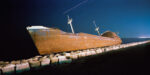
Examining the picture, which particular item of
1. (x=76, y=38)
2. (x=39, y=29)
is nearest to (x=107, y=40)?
(x=76, y=38)

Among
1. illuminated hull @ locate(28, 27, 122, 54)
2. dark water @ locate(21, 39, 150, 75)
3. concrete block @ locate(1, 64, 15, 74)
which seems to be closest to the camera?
dark water @ locate(21, 39, 150, 75)

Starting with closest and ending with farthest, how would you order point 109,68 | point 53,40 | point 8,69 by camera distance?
point 109,68 → point 8,69 → point 53,40

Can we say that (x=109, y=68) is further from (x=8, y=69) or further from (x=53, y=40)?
(x=53, y=40)

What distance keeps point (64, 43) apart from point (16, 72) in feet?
28.1

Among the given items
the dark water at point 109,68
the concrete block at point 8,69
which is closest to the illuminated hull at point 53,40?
the concrete block at point 8,69

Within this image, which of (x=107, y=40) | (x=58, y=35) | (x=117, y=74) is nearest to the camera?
(x=117, y=74)

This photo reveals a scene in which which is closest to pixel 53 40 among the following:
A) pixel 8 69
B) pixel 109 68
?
pixel 8 69

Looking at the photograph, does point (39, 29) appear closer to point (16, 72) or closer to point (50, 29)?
point (50, 29)

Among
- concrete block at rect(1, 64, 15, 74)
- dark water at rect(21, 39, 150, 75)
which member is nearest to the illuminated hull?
concrete block at rect(1, 64, 15, 74)

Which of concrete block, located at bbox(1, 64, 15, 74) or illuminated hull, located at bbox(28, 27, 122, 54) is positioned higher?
illuminated hull, located at bbox(28, 27, 122, 54)

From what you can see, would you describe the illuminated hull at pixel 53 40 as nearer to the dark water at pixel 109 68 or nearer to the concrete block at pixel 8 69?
the concrete block at pixel 8 69

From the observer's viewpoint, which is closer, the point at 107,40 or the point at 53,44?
the point at 53,44

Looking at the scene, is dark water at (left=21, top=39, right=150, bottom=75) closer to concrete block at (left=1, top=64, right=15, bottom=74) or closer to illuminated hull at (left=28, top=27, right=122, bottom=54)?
concrete block at (left=1, top=64, right=15, bottom=74)

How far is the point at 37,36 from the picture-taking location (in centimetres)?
1071
